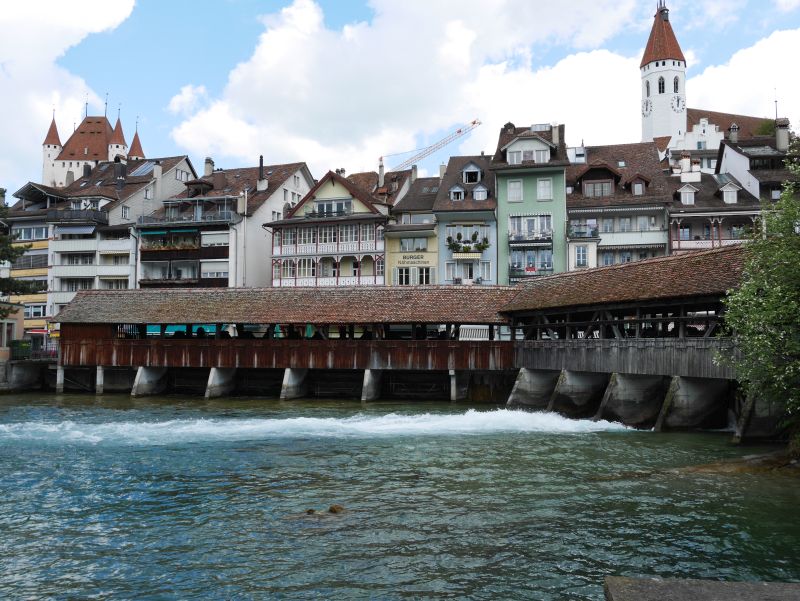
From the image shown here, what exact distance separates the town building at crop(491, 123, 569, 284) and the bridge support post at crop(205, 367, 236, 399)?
53.4 ft

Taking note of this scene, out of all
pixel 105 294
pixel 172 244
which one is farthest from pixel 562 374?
pixel 172 244

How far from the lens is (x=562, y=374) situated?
2481 centimetres

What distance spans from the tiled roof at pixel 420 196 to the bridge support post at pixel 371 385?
14.7 metres

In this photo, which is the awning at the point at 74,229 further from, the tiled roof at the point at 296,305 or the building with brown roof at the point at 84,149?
the building with brown roof at the point at 84,149

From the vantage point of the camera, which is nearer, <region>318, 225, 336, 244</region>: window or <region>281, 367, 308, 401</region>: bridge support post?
<region>281, 367, 308, 401</region>: bridge support post

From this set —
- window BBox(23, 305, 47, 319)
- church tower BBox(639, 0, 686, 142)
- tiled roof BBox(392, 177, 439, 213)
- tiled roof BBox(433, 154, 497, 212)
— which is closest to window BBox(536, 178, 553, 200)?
tiled roof BBox(433, 154, 497, 212)

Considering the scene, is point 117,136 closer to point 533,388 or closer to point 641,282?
point 533,388

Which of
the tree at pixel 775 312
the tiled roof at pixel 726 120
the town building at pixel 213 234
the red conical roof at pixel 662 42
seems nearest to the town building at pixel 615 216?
the town building at pixel 213 234

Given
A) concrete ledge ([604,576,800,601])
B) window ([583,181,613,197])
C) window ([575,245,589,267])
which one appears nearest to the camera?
concrete ledge ([604,576,800,601])

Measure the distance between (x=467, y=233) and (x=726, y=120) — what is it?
5592cm

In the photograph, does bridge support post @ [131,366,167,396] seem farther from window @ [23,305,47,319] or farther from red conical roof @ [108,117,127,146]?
red conical roof @ [108,117,127,146]

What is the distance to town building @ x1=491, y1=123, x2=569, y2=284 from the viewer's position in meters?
40.2

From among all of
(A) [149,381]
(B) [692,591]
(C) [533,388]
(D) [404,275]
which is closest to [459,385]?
(C) [533,388]

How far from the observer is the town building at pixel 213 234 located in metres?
46.0
